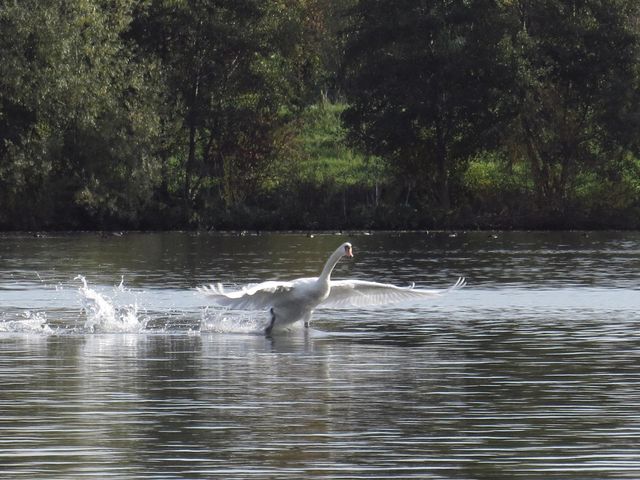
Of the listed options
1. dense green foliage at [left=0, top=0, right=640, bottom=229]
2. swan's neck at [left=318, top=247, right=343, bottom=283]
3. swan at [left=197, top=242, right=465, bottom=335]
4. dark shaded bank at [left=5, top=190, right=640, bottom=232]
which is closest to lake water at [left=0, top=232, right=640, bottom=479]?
swan at [left=197, top=242, right=465, bottom=335]

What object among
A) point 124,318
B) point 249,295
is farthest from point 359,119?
point 249,295

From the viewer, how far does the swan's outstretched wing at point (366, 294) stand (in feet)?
78.0

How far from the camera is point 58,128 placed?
6681cm

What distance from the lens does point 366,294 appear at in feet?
78.6

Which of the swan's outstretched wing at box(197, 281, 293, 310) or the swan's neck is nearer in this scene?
the swan's outstretched wing at box(197, 281, 293, 310)

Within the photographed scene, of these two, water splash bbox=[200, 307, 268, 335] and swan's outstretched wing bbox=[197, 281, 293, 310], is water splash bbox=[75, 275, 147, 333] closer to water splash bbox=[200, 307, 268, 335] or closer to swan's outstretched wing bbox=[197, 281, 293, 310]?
water splash bbox=[200, 307, 268, 335]

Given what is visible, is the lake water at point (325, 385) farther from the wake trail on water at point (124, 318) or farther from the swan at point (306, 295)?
the swan at point (306, 295)

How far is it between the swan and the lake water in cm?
44

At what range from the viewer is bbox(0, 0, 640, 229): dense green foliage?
6725cm

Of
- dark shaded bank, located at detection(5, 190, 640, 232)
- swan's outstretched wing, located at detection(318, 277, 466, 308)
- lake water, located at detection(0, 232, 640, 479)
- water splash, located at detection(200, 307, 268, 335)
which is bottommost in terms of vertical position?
lake water, located at detection(0, 232, 640, 479)

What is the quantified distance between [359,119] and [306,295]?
48.7 m

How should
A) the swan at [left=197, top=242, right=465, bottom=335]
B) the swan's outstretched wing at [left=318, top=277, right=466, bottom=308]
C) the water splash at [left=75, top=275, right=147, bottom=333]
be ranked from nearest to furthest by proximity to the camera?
the swan at [left=197, top=242, right=465, bottom=335] → the water splash at [left=75, top=275, right=147, bottom=333] → the swan's outstretched wing at [left=318, top=277, right=466, bottom=308]

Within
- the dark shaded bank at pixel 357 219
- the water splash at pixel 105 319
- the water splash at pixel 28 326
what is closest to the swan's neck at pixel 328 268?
the water splash at pixel 105 319

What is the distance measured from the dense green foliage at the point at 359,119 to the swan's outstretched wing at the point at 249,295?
4420 cm
